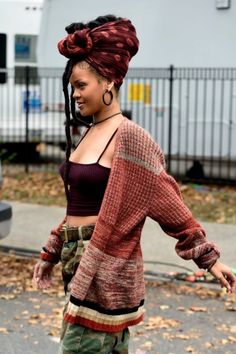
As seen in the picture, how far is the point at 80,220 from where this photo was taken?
302 cm

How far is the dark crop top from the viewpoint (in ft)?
9.55

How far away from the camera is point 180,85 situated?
1153 cm

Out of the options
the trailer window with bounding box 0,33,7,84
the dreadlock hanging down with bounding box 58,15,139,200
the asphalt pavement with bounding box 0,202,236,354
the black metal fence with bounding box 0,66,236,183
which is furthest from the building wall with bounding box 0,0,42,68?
the dreadlock hanging down with bounding box 58,15,139,200

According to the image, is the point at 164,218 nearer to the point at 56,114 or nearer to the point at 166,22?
the point at 166,22

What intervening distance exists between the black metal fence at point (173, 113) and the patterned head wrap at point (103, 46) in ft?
26.2

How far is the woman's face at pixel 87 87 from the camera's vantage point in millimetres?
2957

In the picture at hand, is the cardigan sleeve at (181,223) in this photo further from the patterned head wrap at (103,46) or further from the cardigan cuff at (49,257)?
the cardigan cuff at (49,257)

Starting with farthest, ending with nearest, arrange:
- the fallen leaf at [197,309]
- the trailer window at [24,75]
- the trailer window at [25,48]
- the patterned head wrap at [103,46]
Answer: the trailer window at [25,48] < the trailer window at [24,75] < the fallen leaf at [197,309] < the patterned head wrap at [103,46]

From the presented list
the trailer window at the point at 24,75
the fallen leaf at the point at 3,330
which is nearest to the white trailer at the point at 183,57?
the trailer window at the point at 24,75

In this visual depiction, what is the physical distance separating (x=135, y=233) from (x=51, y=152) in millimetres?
13318

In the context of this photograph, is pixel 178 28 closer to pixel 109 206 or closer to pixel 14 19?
pixel 14 19

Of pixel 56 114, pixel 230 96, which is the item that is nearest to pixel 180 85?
pixel 230 96

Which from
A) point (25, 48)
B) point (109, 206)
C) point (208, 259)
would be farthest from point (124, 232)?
point (25, 48)

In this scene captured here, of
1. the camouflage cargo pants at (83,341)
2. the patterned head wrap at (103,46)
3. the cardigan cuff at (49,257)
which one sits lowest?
the camouflage cargo pants at (83,341)
